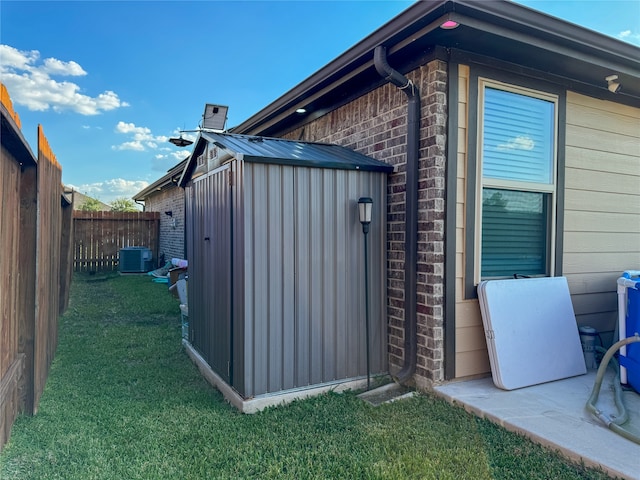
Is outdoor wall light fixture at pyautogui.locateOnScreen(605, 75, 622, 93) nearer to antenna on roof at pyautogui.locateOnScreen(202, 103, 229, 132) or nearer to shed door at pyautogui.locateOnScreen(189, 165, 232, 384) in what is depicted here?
shed door at pyautogui.locateOnScreen(189, 165, 232, 384)

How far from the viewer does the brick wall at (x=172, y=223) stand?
1118 cm

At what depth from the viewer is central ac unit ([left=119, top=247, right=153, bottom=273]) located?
11.6 meters

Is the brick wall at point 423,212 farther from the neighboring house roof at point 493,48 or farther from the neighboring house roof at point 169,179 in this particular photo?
the neighboring house roof at point 169,179

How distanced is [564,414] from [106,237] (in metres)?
13.1

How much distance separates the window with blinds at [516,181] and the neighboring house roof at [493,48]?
11.6 inches

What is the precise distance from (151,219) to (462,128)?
12.2 m

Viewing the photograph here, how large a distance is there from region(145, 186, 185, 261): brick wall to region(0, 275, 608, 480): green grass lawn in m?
7.76

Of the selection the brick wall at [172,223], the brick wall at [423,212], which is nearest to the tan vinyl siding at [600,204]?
the brick wall at [423,212]

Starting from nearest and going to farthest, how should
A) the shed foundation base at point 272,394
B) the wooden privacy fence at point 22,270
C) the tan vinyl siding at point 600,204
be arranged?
the wooden privacy fence at point 22,270 → the shed foundation base at point 272,394 → the tan vinyl siding at point 600,204

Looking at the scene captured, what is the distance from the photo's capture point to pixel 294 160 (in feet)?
9.94

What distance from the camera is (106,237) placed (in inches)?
498

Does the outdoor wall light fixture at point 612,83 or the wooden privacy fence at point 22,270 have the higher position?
the outdoor wall light fixture at point 612,83

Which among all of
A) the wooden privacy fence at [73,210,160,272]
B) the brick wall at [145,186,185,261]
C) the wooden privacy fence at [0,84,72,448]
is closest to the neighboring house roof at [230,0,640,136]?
the wooden privacy fence at [0,84,72,448]

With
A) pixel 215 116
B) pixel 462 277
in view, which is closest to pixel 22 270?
pixel 462 277
